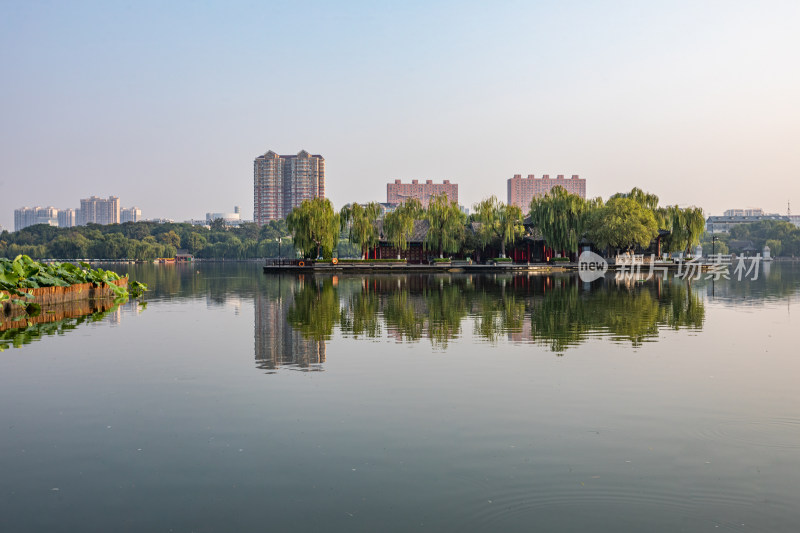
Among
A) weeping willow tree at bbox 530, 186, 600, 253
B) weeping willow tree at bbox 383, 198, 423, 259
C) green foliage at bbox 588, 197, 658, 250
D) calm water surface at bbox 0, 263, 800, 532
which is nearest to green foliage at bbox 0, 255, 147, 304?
calm water surface at bbox 0, 263, 800, 532

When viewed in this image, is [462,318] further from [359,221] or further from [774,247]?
[774,247]

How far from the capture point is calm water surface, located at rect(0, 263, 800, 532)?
218 inches

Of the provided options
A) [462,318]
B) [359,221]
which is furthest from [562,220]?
[462,318]

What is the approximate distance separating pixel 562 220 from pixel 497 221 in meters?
6.87

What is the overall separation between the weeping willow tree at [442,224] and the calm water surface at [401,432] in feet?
170

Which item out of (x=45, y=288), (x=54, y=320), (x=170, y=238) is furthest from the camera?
(x=170, y=238)

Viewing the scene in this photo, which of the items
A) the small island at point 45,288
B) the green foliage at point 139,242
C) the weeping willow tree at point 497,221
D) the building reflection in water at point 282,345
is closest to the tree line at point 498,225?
the weeping willow tree at point 497,221

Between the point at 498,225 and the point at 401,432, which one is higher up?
the point at 498,225

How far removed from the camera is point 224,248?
150 metres

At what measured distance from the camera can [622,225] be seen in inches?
2507

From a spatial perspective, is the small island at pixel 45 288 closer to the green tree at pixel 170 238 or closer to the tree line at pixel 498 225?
the tree line at pixel 498 225

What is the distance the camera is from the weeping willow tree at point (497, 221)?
69875 millimetres

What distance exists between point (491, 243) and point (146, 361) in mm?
63673

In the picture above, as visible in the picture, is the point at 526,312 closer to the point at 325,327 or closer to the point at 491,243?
the point at 325,327
